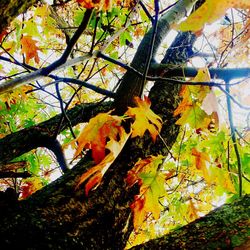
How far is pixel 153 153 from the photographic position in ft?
5.98

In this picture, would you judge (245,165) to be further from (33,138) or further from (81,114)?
(33,138)

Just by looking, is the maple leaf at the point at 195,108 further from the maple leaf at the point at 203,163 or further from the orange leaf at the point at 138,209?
the orange leaf at the point at 138,209

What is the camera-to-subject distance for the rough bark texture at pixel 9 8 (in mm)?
825

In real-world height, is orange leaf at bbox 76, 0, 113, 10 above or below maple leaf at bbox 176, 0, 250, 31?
above

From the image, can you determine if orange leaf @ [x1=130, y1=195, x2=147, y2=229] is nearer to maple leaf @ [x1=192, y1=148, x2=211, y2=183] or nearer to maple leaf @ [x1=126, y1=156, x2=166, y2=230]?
maple leaf @ [x1=126, y1=156, x2=166, y2=230]

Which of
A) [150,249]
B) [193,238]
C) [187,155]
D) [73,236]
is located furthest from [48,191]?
[187,155]

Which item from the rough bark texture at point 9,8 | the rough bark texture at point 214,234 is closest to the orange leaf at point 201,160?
the rough bark texture at point 214,234

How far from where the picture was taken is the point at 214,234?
3.77 ft

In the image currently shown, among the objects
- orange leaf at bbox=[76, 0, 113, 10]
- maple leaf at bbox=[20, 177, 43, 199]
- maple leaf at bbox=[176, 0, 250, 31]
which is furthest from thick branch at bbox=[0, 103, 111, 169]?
maple leaf at bbox=[176, 0, 250, 31]

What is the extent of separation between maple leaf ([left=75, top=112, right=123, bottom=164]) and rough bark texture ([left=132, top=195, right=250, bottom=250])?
1.31 feet

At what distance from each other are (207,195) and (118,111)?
3.91 metres

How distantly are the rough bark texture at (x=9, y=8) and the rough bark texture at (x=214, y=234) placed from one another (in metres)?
0.87

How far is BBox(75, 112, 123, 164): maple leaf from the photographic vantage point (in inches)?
51.4

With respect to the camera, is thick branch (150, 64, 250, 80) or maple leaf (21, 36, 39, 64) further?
maple leaf (21, 36, 39, 64)
